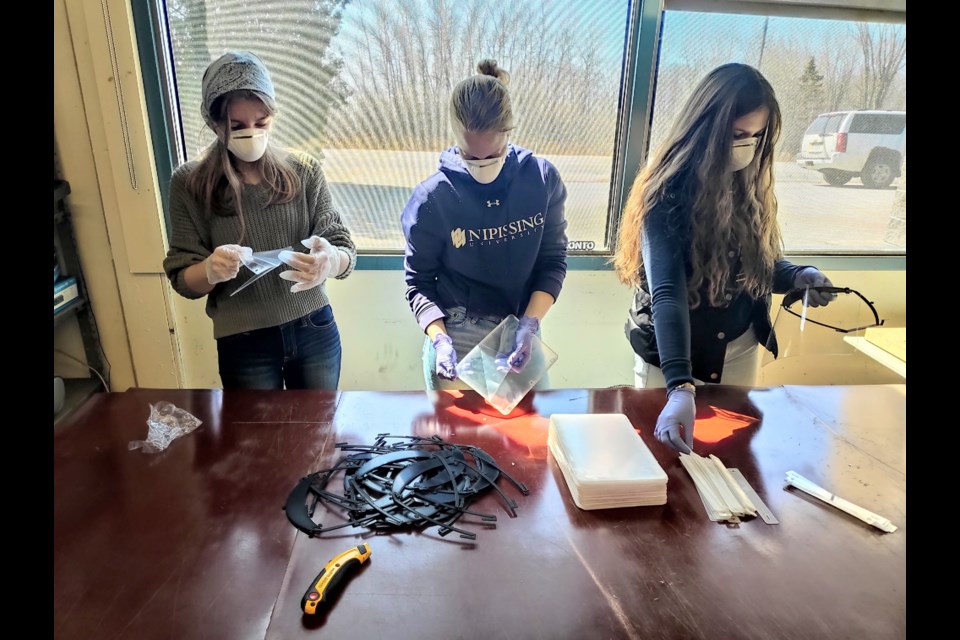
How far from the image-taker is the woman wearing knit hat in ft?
4.62

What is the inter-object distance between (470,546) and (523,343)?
2.24 feet

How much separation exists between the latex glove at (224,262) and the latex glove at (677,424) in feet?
3.52

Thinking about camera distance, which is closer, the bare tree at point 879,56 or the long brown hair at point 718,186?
the long brown hair at point 718,186

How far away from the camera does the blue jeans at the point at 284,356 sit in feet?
5.09

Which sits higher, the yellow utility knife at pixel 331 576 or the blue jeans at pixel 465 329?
the blue jeans at pixel 465 329

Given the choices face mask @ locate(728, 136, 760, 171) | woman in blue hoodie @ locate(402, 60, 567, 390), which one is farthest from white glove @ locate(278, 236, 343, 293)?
face mask @ locate(728, 136, 760, 171)

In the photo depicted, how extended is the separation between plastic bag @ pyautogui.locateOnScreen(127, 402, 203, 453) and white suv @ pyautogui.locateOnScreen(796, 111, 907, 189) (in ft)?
7.86

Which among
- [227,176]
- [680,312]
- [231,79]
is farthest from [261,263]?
[680,312]

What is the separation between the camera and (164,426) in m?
1.20

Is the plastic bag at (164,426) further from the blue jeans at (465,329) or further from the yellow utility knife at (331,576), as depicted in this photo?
the blue jeans at (465,329)

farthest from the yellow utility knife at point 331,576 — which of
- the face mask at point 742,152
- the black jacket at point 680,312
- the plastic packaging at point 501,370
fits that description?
the face mask at point 742,152

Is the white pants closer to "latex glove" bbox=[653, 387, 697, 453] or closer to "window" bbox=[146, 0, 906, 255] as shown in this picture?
"latex glove" bbox=[653, 387, 697, 453]
